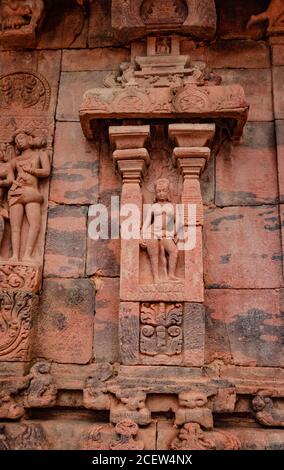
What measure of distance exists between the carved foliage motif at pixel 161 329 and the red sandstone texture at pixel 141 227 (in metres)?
0.01

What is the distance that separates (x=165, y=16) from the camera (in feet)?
15.2

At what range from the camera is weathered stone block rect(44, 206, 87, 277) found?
428 centimetres

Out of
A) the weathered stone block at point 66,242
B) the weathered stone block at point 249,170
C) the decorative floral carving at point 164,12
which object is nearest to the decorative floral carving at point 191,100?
the weathered stone block at point 249,170

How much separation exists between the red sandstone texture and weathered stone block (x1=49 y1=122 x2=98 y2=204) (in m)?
0.01

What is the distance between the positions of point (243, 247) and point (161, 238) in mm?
807

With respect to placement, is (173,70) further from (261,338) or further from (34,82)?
(261,338)

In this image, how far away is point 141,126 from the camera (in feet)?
13.8

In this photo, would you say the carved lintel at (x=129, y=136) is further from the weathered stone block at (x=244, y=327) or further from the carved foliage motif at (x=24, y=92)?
the weathered stone block at (x=244, y=327)

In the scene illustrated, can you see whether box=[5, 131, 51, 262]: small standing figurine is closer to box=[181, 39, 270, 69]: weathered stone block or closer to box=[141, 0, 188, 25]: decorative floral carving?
box=[141, 0, 188, 25]: decorative floral carving

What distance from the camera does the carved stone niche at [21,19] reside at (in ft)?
15.5

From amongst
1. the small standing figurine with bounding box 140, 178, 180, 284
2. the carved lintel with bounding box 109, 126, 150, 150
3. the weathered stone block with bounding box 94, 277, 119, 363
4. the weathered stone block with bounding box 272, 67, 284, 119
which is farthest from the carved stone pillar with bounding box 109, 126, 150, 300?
the weathered stone block with bounding box 272, 67, 284, 119

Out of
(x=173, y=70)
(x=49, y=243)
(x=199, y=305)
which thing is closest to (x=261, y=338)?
(x=199, y=305)

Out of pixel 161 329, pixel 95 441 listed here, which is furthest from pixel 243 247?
pixel 95 441

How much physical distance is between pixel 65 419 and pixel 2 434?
0.52m
